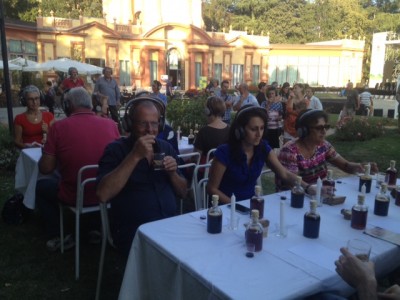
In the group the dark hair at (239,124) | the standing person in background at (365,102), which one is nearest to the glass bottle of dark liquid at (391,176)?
the dark hair at (239,124)

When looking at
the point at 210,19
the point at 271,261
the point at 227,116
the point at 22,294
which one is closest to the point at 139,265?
the point at 271,261

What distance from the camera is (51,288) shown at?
3146 mm

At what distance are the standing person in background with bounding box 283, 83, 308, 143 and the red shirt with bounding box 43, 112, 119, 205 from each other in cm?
450

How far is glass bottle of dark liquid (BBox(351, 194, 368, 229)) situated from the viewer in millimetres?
2191

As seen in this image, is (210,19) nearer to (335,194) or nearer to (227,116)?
(227,116)

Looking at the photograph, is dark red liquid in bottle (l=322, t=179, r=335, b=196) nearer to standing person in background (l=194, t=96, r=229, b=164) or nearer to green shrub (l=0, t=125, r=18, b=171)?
standing person in background (l=194, t=96, r=229, b=164)

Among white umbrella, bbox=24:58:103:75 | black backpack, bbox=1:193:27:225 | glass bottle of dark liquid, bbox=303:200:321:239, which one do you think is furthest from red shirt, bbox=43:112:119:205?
white umbrella, bbox=24:58:103:75

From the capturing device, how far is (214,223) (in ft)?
6.86

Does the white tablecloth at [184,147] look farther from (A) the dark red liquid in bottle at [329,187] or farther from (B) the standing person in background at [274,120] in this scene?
(A) the dark red liquid in bottle at [329,187]

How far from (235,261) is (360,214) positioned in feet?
2.89

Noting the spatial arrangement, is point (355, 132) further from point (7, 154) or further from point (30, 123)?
point (7, 154)

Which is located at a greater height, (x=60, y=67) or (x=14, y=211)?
(x=60, y=67)

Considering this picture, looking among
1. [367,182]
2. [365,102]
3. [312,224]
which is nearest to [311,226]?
[312,224]

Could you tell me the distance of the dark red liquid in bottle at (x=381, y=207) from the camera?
243 centimetres
